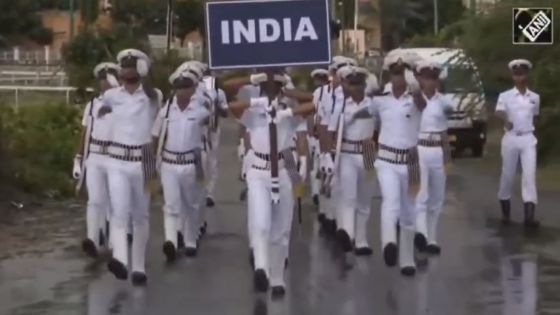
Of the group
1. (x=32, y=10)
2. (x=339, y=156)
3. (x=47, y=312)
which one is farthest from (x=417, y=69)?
(x=32, y=10)

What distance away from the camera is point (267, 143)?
44.8 ft

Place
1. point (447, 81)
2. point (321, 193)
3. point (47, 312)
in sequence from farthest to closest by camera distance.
Result: point (447, 81) → point (321, 193) → point (47, 312)

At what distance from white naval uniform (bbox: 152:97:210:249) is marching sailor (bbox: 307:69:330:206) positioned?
2404mm

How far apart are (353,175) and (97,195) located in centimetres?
271

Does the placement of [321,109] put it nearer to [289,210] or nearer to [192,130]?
[192,130]

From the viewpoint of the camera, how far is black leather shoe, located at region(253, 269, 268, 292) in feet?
45.4

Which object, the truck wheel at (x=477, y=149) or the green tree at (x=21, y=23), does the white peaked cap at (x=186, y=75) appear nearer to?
the truck wheel at (x=477, y=149)

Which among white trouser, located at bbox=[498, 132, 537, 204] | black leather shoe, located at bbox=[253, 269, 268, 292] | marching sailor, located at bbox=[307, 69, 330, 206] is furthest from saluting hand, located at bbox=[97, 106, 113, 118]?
white trouser, located at bbox=[498, 132, 537, 204]

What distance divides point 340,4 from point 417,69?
5994cm

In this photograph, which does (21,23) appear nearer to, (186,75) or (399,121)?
(186,75)

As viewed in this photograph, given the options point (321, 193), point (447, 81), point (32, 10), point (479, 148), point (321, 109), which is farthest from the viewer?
point (32, 10)

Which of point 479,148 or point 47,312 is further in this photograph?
point 479,148

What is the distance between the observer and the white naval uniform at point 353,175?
1666 centimetres

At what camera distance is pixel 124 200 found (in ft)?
46.6
